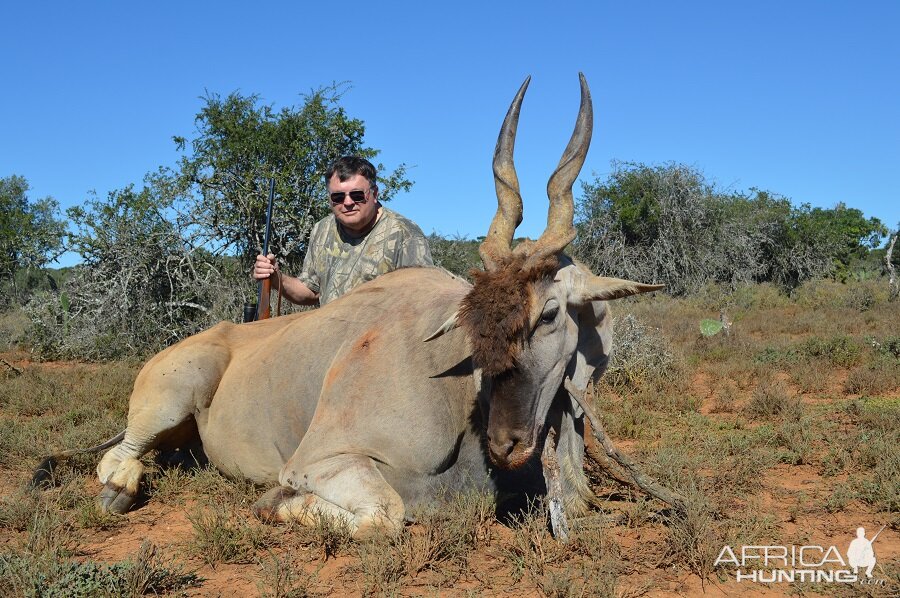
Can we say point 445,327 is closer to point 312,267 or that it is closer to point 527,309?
point 527,309

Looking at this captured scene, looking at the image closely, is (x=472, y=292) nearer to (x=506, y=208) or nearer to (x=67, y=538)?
(x=506, y=208)

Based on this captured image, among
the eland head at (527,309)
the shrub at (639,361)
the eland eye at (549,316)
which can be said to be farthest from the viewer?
the shrub at (639,361)

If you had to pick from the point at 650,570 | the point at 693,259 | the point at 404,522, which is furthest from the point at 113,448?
the point at 693,259

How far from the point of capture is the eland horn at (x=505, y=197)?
12.0ft

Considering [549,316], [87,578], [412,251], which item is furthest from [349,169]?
[87,578]

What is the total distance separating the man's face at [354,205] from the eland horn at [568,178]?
2603 mm

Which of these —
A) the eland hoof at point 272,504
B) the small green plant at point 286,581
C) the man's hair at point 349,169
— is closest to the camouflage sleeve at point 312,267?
the man's hair at point 349,169

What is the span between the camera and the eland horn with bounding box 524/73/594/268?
3.67 metres

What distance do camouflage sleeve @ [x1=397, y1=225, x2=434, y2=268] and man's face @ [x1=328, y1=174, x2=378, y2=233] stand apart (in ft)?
1.16

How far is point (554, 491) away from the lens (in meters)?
3.68

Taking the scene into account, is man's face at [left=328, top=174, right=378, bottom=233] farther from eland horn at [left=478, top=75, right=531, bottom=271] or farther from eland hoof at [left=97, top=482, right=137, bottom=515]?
eland hoof at [left=97, top=482, right=137, bottom=515]

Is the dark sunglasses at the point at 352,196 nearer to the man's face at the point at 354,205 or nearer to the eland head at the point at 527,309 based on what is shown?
the man's face at the point at 354,205

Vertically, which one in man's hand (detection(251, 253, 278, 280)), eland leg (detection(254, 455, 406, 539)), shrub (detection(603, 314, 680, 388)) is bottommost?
eland leg (detection(254, 455, 406, 539))

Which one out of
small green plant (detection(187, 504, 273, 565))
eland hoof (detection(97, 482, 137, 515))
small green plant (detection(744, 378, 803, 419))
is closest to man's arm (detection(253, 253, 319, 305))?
eland hoof (detection(97, 482, 137, 515))
